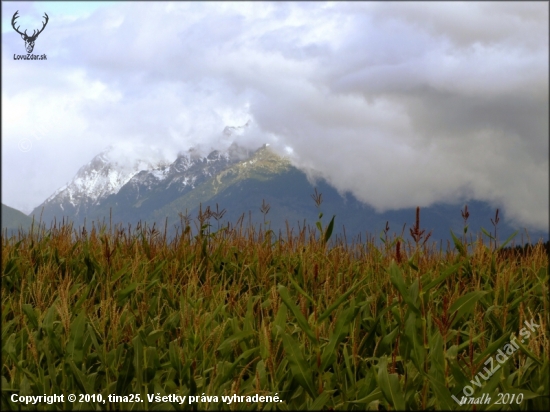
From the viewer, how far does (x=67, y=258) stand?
5.00m

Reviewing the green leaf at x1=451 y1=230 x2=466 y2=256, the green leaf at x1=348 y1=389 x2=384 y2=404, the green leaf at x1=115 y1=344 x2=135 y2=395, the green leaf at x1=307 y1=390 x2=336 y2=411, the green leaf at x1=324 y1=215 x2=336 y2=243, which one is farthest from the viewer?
the green leaf at x1=451 y1=230 x2=466 y2=256

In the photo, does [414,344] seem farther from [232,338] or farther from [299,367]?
[232,338]

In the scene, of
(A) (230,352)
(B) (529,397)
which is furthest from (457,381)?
(A) (230,352)

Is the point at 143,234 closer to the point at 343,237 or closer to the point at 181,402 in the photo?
the point at 343,237

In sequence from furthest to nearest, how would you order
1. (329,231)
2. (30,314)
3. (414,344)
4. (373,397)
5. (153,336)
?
(329,231), (30,314), (153,336), (414,344), (373,397)

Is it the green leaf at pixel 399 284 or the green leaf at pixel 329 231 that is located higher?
the green leaf at pixel 329 231

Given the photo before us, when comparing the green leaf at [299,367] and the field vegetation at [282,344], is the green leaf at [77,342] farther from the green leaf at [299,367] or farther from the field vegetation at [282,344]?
the green leaf at [299,367]

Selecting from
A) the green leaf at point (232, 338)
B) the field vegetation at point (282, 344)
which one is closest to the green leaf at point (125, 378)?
the field vegetation at point (282, 344)

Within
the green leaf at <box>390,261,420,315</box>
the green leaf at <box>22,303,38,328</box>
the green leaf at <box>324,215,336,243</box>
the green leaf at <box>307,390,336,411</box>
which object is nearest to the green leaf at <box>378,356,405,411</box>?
the green leaf at <box>307,390,336,411</box>

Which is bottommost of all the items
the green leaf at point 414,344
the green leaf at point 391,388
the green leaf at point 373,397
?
the green leaf at point 373,397

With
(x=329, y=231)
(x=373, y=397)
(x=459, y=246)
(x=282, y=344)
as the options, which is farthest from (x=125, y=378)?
(x=459, y=246)

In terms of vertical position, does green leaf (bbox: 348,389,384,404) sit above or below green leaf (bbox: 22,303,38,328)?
below

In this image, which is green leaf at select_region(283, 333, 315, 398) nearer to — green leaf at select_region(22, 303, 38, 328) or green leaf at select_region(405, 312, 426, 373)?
green leaf at select_region(405, 312, 426, 373)

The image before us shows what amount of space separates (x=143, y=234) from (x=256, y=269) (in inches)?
58.8
